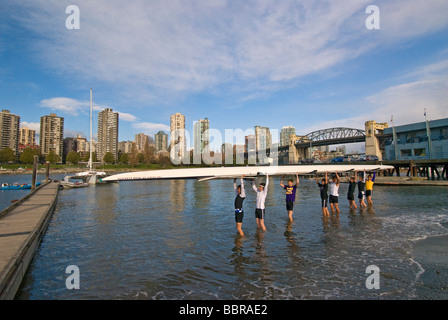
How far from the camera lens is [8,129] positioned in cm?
16662

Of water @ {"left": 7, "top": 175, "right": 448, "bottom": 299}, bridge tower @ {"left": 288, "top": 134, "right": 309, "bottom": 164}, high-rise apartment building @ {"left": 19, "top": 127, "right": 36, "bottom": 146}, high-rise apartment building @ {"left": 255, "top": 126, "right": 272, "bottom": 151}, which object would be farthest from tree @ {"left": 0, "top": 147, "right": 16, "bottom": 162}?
water @ {"left": 7, "top": 175, "right": 448, "bottom": 299}

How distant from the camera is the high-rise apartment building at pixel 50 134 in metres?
165

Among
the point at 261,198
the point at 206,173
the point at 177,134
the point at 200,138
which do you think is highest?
the point at 177,134

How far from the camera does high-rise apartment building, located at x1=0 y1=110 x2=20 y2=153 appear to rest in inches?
6407

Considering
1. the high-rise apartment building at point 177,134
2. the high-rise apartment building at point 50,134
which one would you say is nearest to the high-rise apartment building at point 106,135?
the high-rise apartment building at point 50,134

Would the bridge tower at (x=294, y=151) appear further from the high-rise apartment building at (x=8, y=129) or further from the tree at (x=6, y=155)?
the high-rise apartment building at (x=8, y=129)

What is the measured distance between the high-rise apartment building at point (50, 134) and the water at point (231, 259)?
7294 inches

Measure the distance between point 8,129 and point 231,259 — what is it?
705ft

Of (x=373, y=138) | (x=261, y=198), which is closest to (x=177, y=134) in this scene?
(x=373, y=138)

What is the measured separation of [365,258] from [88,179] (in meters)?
49.7

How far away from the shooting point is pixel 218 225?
12867 millimetres

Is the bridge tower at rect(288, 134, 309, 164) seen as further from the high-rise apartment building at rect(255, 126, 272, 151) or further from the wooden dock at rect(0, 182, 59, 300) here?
the wooden dock at rect(0, 182, 59, 300)

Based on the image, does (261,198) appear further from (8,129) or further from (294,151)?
(8,129)
